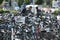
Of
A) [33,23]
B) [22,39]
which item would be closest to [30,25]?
[33,23]

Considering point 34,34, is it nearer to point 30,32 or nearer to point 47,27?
point 30,32

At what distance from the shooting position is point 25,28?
335 inches

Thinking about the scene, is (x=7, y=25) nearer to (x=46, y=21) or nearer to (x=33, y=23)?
(x=33, y=23)

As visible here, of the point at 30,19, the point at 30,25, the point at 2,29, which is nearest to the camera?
the point at 2,29

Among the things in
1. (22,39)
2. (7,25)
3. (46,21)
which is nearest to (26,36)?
(22,39)

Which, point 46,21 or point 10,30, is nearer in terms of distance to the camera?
point 10,30

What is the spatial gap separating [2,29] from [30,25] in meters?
1.04

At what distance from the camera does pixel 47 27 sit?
28.9 feet

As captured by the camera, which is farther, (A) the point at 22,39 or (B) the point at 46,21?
(B) the point at 46,21

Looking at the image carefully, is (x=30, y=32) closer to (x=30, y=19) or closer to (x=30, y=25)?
(x=30, y=25)

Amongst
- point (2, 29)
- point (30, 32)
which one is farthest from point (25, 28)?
point (2, 29)

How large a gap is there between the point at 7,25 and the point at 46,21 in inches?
63.4

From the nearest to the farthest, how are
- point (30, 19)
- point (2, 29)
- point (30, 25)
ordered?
point (2, 29) < point (30, 25) < point (30, 19)

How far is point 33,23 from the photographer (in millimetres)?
8797
